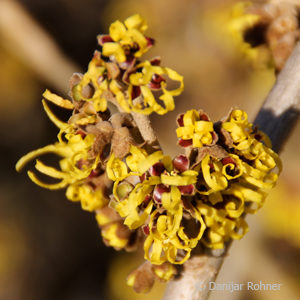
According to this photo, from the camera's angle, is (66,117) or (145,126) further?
(66,117)

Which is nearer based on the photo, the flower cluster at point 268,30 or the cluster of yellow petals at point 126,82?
the cluster of yellow petals at point 126,82

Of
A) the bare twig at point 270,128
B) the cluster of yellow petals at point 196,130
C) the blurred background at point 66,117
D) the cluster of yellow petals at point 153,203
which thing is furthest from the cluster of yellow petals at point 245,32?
the blurred background at point 66,117

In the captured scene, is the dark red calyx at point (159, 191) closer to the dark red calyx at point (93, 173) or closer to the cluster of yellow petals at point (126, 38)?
the dark red calyx at point (93, 173)

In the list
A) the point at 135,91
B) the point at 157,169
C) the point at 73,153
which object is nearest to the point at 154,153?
the point at 157,169

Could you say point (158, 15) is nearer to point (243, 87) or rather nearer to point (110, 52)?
point (243, 87)

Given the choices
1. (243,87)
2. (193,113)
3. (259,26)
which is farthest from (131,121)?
(243,87)

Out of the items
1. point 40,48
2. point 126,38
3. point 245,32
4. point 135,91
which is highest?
point 40,48

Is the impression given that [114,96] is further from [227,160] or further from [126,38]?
[227,160]
